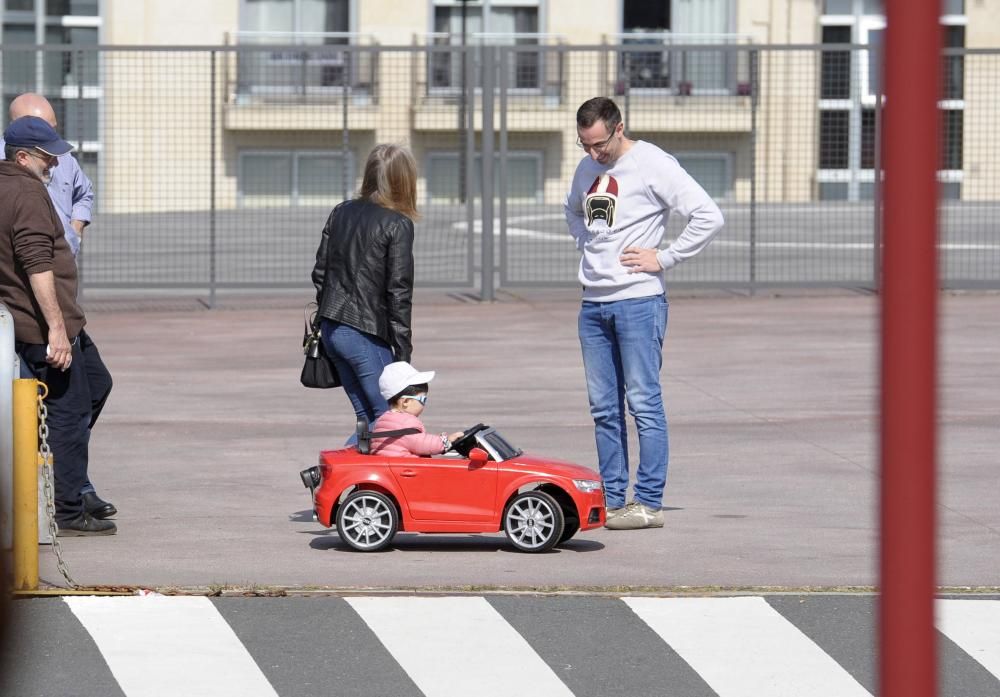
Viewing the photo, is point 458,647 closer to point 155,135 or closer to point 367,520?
point 367,520

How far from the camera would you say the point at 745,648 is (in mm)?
6180

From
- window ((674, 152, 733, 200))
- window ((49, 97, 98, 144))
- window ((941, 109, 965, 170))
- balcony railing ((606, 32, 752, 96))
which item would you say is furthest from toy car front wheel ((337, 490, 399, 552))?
window ((674, 152, 733, 200))

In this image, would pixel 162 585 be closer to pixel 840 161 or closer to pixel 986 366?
pixel 986 366

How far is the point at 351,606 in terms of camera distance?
670 centimetres

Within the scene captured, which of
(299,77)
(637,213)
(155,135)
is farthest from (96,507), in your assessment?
(299,77)

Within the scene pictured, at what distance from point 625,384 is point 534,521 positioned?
0.89 metres

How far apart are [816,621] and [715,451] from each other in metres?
3.97

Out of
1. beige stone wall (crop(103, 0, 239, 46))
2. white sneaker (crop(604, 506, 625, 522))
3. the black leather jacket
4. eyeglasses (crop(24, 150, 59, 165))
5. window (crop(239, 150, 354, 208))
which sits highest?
beige stone wall (crop(103, 0, 239, 46))

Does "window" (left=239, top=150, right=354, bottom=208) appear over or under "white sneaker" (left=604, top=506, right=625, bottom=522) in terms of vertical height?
over

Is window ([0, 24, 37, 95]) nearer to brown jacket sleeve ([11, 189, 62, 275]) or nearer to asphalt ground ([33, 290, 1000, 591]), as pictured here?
asphalt ground ([33, 290, 1000, 591])

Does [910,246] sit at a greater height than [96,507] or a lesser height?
greater

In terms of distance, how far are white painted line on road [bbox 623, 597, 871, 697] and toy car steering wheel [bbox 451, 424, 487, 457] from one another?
1.16 meters

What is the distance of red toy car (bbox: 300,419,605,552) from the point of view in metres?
7.64

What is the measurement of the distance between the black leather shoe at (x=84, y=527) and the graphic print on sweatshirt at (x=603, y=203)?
2420 millimetres
